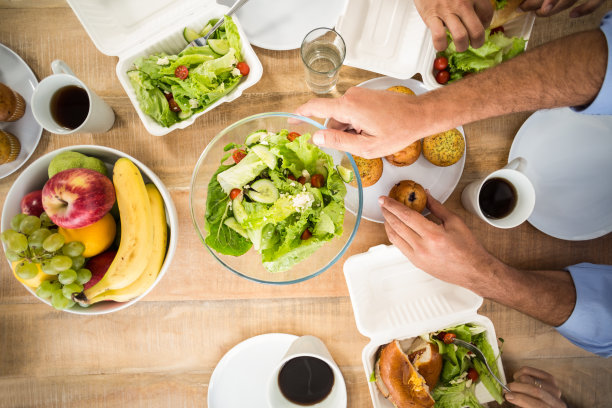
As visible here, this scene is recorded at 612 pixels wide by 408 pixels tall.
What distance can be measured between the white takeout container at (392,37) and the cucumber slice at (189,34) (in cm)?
41

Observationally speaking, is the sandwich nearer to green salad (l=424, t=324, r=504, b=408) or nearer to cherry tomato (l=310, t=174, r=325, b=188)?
green salad (l=424, t=324, r=504, b=408)

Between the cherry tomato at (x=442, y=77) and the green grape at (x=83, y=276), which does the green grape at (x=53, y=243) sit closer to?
the green grape at (x=83, y=276)

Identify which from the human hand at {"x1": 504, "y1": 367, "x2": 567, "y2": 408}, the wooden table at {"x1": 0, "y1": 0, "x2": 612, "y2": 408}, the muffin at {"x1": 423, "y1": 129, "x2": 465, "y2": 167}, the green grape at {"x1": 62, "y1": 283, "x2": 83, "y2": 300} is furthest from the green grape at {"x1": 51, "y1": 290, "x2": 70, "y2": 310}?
the human hand at {"x1": 504, "y1": 367, "x2": 567, "y2": 408}

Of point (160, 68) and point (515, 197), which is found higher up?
point (160, 68)

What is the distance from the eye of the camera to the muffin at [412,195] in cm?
99

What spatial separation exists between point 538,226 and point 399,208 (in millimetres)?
485

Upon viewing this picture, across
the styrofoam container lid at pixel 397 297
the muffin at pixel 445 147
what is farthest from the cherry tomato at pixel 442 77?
the styrofoam container lid at pixel 397 297

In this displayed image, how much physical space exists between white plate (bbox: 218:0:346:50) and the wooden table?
4 cm

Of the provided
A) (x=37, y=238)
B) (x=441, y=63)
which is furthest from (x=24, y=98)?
(x=441, y=63)

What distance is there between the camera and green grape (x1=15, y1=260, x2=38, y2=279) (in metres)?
0.81

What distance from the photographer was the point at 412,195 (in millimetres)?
993

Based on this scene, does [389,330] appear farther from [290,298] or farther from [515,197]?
[515,197]

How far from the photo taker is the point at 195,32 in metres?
1.02

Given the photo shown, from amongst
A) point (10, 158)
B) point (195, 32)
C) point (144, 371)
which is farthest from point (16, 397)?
point (195, 32)
